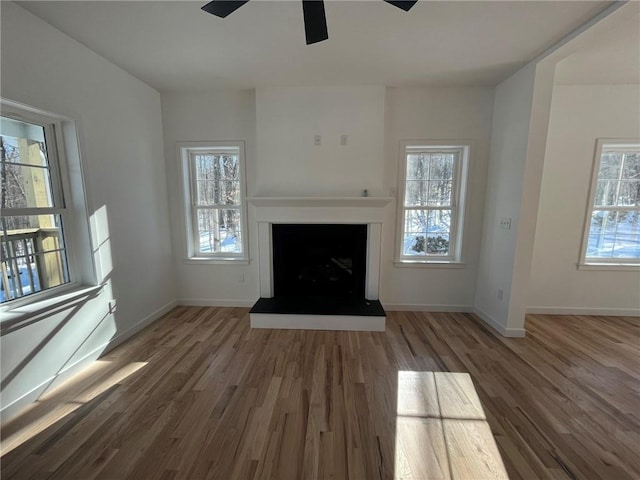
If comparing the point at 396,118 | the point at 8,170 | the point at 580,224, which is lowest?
the point at 580,224

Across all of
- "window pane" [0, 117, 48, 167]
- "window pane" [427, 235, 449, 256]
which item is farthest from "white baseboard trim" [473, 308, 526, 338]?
"window pane" [0, 117, 48, 167]

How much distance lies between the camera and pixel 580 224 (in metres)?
2.97

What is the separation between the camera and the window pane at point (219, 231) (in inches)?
130

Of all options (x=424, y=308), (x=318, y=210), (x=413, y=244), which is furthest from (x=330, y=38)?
(x=424, y=308)

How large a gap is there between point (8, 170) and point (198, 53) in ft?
5.47

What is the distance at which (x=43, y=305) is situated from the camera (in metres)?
1.80

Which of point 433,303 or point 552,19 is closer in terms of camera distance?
point 552,19

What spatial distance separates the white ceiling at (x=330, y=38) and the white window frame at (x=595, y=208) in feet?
4.99

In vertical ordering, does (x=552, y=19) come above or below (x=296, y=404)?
above

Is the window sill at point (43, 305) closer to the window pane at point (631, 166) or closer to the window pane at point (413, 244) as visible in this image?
the window pane at point (413, 244)

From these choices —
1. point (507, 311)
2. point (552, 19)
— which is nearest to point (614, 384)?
point (507, 311)

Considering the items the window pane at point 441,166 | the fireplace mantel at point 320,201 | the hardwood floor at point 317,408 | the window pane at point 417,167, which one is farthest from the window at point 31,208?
the window pane at point 441,166

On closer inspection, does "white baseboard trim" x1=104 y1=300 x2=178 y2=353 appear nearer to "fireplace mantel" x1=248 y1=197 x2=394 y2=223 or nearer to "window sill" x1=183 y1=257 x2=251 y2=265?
"window sill" x1=183 y1=257 x2=251 y2=265

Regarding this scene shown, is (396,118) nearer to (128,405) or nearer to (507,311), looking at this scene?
(507,311)
